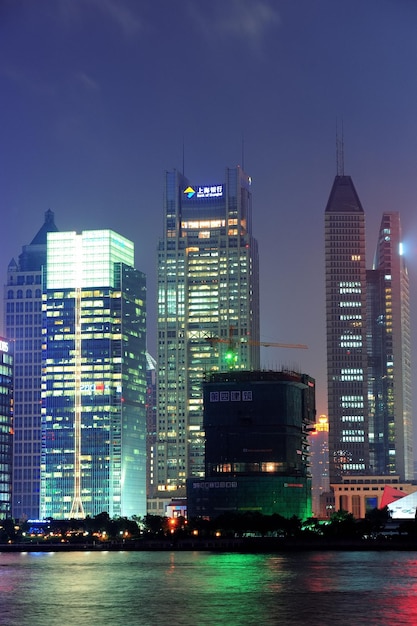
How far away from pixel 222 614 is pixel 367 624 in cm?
1935

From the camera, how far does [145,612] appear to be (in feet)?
541

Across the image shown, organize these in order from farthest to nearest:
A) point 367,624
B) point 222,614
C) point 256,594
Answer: point 256,594 < point 222,614 < point 367,624

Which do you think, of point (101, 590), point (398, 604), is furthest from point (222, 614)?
point (101, 590)

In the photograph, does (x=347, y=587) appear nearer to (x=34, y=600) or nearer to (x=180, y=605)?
(x=180, y=605)

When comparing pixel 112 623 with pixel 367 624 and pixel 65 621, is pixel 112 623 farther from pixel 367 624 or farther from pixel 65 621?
pixel 367 624

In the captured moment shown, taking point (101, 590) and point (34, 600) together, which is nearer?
point (34, 600)

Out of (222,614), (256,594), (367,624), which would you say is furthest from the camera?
(256,594)

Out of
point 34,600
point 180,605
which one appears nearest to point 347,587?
point 180,605

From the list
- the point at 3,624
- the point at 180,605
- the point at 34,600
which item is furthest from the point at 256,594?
the point at 3,624

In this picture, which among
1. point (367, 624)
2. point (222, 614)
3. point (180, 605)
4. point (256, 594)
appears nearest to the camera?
point (367, 624)

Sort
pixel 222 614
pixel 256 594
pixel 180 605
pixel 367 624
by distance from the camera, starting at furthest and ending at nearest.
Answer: pixel 256 594
pixel 180 605
pixel 222 614
pixel 367 624

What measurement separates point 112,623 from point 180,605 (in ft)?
76.9

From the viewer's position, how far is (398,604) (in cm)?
16925

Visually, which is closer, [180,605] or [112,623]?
[112,623]
